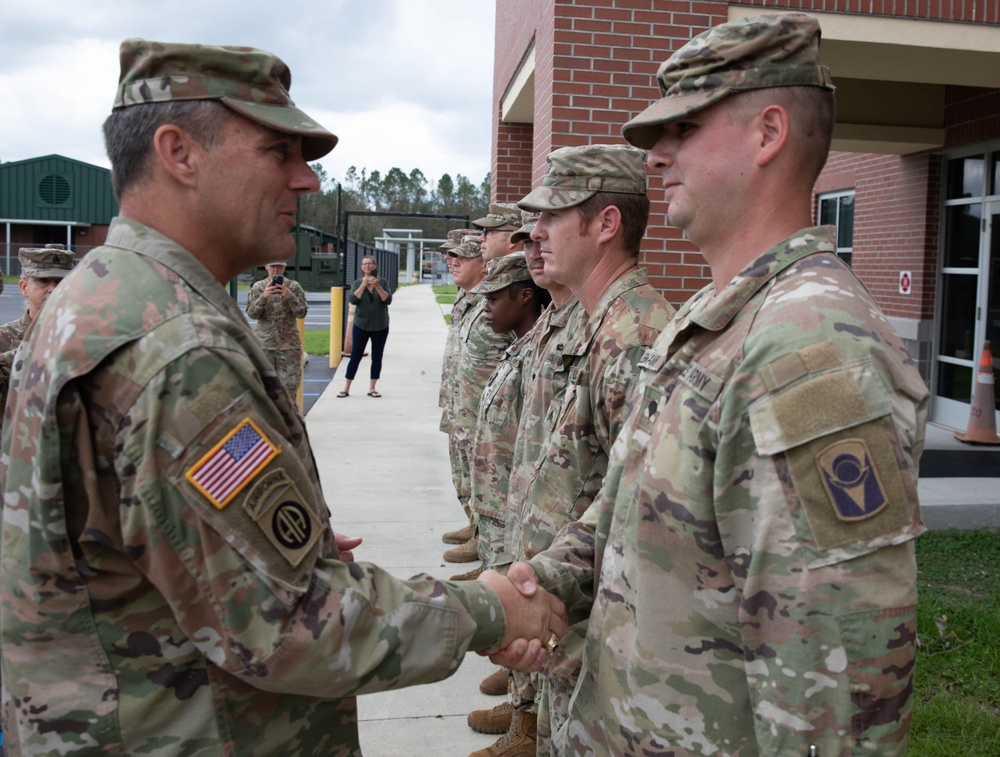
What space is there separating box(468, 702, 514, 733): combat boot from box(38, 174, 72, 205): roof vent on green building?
48510 millimetres

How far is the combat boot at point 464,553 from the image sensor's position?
20.8 feet

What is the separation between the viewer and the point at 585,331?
3215 millimetres

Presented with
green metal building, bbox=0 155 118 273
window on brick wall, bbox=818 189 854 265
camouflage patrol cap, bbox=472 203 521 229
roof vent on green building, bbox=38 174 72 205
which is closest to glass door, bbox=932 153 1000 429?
window on brick wall, bbox=818 189 854 265

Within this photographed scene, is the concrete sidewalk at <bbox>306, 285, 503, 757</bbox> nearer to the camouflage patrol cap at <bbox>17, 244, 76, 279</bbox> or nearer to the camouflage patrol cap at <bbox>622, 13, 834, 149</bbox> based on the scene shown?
the camouflage patrol cap at <bbox>17, 244, 76, 279</bbox>

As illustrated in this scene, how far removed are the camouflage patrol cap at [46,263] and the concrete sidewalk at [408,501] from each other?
272cm

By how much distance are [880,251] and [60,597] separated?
38.4 ft

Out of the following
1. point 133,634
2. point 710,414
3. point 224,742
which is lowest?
point 224,742

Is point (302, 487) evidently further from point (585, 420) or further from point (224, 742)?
point (585, 420)

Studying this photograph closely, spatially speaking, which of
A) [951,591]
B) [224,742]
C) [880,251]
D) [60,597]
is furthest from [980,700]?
[880,251]

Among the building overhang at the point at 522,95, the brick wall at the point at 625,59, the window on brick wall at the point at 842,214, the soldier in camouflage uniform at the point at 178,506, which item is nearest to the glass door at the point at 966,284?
the window on brick wall at the point at 842,214

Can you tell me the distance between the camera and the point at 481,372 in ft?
19.7

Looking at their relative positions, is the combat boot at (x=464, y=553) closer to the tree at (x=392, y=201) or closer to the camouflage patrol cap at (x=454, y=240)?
the camouflage patrol cap at (x=454, y=240)

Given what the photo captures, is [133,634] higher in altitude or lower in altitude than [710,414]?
lower

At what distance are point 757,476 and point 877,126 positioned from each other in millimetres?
9582
